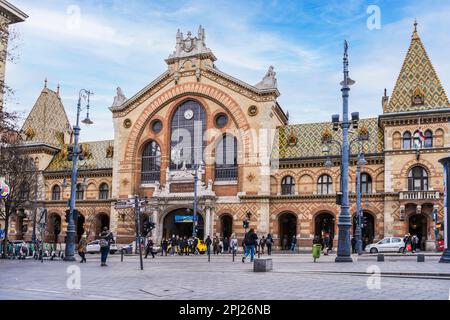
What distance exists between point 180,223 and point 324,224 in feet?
49.2

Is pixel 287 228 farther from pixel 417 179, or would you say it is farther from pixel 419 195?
pixel 419 195

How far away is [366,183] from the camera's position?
47625 millimetres

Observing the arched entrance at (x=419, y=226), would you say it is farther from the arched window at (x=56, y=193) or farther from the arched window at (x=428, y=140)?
the arched window at (x=56, y=193)

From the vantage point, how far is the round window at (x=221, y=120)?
52594 mm

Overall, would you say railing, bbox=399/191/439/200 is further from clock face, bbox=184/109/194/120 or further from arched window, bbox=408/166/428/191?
clock face, bbox=184/109/194/120

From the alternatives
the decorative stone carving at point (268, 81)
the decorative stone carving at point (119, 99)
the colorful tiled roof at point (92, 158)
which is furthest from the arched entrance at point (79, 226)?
the decorative stone carving at point (268, 81)

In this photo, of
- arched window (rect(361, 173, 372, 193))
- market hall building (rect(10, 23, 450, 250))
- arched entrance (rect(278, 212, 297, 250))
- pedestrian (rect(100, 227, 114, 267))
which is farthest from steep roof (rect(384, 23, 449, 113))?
pedestrian (rect(100, 227, 114, 267))

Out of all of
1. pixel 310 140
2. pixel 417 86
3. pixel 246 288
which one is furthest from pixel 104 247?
pixel 417 86

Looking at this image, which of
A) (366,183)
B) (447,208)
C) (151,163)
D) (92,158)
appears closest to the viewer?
(447,208)

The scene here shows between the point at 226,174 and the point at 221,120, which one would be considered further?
the point at 221,120

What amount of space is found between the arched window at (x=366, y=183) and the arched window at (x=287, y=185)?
6.49 metres

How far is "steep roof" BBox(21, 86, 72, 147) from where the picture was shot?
63625 mm

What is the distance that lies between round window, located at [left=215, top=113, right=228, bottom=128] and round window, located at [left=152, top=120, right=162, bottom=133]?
6611 mm
